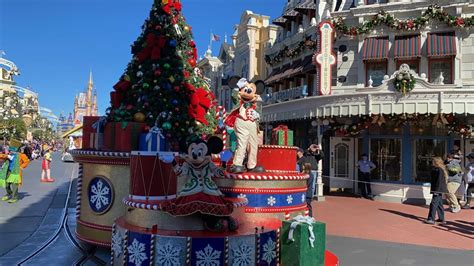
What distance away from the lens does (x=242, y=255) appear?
414cm

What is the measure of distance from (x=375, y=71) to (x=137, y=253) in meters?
13.2

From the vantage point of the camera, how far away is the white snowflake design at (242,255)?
4.11 m

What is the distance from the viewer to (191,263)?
13.0 ft

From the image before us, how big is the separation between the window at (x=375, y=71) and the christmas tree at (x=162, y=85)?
32.0 ft

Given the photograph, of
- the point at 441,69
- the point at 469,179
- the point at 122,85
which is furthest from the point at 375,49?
the point at 122,85

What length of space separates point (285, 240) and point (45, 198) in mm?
9156

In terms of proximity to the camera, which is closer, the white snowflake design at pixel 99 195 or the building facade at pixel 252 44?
the white snowflake design at pixel 99 195

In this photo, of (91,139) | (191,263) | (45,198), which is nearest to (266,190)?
(191,263)

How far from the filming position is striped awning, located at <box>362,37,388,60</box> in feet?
47.3

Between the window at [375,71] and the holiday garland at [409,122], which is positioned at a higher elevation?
the window at [375,71]

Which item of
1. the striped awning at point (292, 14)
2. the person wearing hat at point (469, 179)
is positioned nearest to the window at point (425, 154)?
the person wearing hat at point (469, 179)

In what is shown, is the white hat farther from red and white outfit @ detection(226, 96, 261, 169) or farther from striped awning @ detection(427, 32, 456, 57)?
striped awning @ detection(427, 32, 456, 57)

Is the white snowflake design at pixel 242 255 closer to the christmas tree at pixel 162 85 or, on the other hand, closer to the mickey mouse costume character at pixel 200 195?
the mickey mouse costume character at pixel 200 195

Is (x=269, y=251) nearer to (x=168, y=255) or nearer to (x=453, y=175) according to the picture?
(x=168, y=255)
